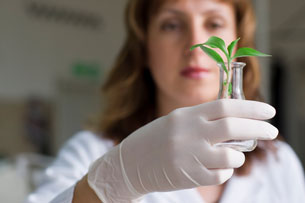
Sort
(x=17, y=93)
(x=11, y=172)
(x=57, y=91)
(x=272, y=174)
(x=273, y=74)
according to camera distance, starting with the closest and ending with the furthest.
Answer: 1. (x=272, y=174)
2. (x=11, y=172)
3. (x=17, y=93)
4. (x=57, y=91)
5. (x=273, y=74)

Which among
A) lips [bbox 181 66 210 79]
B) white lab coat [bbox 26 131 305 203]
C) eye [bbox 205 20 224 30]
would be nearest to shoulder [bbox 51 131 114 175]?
white lab coat [bbox 26 131 305 203]

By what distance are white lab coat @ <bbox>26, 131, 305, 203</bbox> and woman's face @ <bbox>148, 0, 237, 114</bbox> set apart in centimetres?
31

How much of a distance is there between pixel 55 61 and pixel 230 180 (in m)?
4.50

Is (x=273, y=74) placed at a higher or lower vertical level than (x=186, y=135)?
lower

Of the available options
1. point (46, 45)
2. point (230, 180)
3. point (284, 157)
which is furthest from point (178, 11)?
point (46, 45)

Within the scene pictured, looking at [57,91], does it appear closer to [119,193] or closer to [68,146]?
[68,146]

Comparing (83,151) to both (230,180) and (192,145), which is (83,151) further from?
(192,145)

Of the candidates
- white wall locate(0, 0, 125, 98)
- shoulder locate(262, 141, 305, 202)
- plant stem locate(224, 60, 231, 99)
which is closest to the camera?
plant stem locate(224, 60, 231, 99)

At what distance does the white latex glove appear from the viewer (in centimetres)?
Result: 70

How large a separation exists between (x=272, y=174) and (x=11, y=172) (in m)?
1.25

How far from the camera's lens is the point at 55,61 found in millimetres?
5258

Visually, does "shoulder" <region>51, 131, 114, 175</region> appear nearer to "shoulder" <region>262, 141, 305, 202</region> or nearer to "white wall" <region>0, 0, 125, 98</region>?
"shoulder" <region>262, 141, 305, 202</region>

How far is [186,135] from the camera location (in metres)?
0.72

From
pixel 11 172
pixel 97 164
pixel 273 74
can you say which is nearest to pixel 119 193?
pixel 97 164
